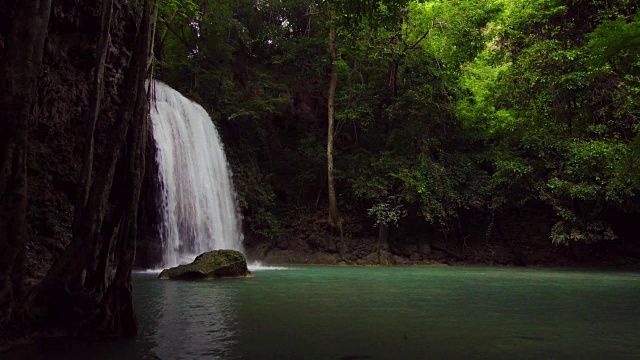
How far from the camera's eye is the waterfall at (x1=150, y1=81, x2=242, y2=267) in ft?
52.6

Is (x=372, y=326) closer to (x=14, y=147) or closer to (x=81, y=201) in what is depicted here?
(x=81, y=201)

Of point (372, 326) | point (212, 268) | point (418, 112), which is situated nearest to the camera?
point (372, 326)

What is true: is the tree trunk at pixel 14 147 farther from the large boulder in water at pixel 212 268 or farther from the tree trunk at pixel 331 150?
the tree trunk at pixel 331 150

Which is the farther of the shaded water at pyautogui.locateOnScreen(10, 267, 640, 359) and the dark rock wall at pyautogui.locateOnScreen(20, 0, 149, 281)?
the dark rock wall at pyautogui.locateOnScreen(20, 0, 149, 281)

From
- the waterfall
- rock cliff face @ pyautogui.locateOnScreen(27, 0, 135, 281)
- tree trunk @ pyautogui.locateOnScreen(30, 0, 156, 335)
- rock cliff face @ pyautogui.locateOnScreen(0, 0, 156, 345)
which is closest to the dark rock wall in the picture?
rock cliff face @ pyautogui.locateOnScreen(27, 0, 135, 281)

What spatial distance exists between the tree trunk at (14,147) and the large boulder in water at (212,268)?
23.9 feet

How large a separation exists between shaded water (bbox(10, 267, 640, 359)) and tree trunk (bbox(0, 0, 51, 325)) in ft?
2.05

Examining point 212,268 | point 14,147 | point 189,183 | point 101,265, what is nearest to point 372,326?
point 101,265

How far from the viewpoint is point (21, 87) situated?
13.5 ft

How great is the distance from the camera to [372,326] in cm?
506

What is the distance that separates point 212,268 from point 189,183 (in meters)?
6.33

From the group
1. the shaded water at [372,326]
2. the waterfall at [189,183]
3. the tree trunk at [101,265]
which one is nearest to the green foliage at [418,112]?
the waterfall at [189,183]

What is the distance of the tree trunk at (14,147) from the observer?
392cm

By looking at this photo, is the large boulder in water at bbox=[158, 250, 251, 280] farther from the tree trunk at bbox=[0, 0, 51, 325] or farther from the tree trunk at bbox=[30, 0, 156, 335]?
the tree trunk at bbox=[0, 0, 51, 325]
